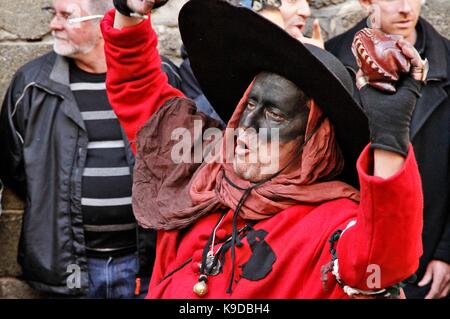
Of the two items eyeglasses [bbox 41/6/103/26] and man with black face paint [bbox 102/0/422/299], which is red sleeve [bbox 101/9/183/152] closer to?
man with black face paint [bbox 102/0/422/299]

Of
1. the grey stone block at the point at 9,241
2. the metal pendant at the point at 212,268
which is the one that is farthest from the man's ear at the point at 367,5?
the grey stone block at the point at 9,241

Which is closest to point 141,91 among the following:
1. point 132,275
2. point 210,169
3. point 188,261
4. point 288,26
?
point 210,169

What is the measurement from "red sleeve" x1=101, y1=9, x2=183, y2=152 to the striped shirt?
80cm

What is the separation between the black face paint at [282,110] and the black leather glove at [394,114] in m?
0.58

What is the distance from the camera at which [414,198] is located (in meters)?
2.12

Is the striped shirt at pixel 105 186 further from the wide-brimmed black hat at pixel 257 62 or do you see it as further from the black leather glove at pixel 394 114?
the black leather glove at pixel 394 114

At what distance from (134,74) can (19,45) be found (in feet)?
5.53

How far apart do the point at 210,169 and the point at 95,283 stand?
4.47ft

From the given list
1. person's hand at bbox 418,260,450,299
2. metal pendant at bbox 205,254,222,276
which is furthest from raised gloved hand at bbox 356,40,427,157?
person's hand at bbox 418,260,450,299

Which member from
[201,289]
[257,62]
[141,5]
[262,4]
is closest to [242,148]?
[257,62]

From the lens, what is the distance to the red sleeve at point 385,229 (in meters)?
2.10

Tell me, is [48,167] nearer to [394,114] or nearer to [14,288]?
[14,288]

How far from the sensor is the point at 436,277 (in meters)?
3.80

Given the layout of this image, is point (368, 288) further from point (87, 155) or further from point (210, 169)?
point (87, 155)
